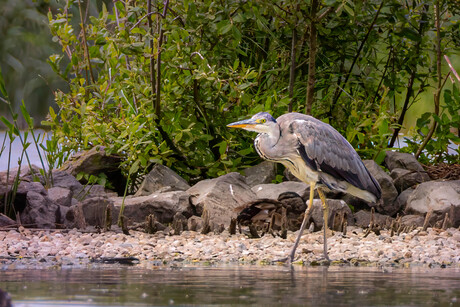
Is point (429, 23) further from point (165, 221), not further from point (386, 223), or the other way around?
point (165, 221)

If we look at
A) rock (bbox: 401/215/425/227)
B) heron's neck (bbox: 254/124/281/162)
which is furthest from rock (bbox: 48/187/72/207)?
rock (bbox: 401/215/425/227)

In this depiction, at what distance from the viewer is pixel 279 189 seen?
7723 mm

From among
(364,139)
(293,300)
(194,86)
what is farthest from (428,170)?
(293,300)

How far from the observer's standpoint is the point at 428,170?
9.04m

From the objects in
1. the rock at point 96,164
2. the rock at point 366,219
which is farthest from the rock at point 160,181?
the rock at point 366,219

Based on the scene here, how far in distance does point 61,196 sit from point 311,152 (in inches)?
108

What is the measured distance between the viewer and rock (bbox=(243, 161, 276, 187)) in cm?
853

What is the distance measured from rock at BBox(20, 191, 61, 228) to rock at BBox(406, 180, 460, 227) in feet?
11.6

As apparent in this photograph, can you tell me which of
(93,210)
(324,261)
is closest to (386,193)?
(324,261)

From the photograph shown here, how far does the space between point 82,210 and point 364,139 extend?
3.66 m

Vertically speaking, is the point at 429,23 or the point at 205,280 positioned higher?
the point at 429,23

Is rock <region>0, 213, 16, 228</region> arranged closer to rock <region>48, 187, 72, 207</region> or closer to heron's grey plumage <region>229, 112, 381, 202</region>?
rock <region>48, 187, 72, 207</region>

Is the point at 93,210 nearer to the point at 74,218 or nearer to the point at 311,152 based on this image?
the point at 74,218

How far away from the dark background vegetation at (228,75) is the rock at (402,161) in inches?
10.7
